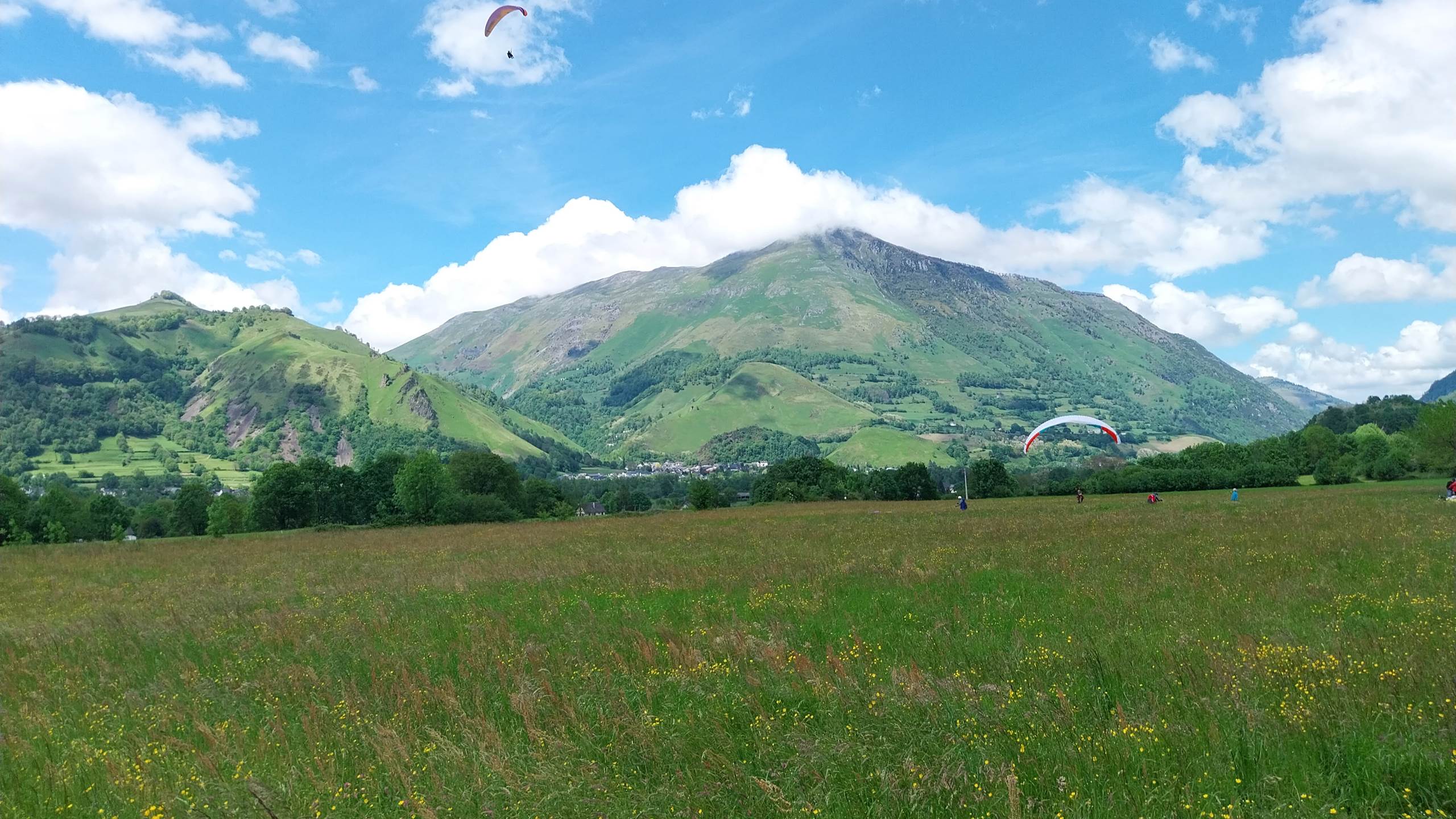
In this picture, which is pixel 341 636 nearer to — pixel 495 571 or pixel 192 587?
pixel 495 571

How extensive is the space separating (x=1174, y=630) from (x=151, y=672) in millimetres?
17367

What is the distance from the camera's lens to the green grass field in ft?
21.5

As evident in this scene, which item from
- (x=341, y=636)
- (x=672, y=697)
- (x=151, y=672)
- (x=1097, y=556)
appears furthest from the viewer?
(x=1097, y=556)

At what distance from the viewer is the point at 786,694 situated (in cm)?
902

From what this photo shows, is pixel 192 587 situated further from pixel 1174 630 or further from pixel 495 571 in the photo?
pixel 1174 630

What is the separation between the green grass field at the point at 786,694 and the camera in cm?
656

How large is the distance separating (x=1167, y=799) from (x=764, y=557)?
19.9 m

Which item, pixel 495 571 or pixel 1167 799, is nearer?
pixel 1167 799

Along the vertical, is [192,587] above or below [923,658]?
below

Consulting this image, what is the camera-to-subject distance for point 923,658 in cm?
1065

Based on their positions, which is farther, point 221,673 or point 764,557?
point 764,557

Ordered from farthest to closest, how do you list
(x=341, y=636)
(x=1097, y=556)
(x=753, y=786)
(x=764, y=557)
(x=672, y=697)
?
1. (x=764, y=557)
2. (x=1097, y=556)
3. (x=341, y=636)
4. (x=672, y=697)
5. (x=753, y=786)

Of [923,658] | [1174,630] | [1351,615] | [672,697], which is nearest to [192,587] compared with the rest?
[672,697]

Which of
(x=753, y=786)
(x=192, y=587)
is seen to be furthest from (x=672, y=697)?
(x=192, y=587)
